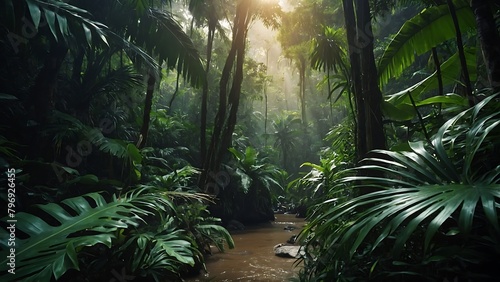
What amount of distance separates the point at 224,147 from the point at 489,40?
5.20m

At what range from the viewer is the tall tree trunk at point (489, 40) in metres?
2.03

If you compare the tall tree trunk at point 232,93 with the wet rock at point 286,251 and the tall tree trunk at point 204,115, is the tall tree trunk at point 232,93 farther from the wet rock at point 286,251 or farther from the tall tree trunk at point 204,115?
the wet rock at point 286,251

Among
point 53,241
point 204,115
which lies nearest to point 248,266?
point 53,241

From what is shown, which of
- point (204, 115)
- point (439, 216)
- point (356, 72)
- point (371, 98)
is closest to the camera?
point (439, 216)

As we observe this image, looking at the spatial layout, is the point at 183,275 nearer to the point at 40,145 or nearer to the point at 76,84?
the point at 40,145

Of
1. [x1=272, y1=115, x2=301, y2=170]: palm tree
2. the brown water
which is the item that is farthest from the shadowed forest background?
[x1=272, y1=115, x2=301, y2=170]: palm tree

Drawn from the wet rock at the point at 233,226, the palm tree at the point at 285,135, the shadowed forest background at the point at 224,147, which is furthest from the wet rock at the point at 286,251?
the palm tree at the point at 285,135

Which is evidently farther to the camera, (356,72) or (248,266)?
(248,266)

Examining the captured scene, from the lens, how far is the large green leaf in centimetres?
344

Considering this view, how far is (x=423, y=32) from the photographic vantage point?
373 centimetres

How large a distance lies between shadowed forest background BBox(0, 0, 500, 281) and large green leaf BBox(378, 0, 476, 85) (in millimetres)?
17

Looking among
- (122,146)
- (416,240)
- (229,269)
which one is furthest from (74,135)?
(416,240)

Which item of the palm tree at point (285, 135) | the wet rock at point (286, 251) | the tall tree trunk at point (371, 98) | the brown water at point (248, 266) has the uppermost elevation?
the palm tree at point (285, 135)

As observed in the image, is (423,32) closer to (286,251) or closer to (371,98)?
(371,98)
